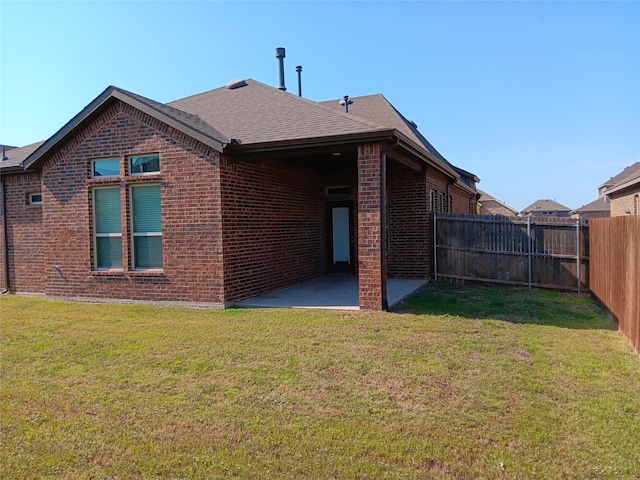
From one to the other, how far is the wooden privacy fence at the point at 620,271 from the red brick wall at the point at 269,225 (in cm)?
651

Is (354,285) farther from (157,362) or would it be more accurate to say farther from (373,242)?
(157,362)

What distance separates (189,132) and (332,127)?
2.69 meters

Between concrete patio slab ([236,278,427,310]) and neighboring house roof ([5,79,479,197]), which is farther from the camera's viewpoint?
concrete patio slab ([236,278,427,310])

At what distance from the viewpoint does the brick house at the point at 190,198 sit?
28.7ft

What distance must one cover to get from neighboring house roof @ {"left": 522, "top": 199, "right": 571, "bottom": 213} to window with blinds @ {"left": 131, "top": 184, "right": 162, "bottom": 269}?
231 feet

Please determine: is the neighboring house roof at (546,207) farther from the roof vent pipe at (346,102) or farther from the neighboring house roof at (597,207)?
the roof vent pipe at (346,102)

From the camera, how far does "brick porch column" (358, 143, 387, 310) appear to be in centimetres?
826

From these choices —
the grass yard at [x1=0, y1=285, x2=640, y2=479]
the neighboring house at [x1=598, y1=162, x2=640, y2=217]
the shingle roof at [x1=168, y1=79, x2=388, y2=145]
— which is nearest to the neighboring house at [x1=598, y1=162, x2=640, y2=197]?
the neighboring house at [x1=598, y1=162, x2=640, y2=217]

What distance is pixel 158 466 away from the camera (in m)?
3.37

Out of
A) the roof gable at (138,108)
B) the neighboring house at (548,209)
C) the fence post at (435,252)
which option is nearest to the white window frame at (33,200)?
the roof gable at (138,108)

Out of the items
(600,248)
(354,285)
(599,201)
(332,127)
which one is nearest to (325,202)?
(354,285)

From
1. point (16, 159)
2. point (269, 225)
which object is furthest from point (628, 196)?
point (16, 159)

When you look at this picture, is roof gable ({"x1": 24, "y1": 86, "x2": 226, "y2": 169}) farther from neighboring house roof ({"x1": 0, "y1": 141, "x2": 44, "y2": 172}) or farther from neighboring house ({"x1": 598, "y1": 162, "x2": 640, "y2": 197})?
neighboring house ({"x1": 598, "y1": 162, "x2": 640, "y2": 197})

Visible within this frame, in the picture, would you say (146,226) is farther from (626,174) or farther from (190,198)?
(626,174)
